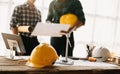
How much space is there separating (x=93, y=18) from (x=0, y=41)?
1930mm

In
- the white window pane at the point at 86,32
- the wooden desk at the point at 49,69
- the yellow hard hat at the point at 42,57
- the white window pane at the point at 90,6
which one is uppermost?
the white window pane at the point at 90,6

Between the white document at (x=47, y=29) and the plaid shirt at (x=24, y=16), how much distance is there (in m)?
1.31

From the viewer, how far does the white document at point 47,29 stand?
2.34 metres

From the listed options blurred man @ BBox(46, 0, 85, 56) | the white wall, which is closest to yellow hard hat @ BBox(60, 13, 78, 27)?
blurred man @ BBox(46, 0, 85, 56)

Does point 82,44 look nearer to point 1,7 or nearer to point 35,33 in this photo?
point 1,7

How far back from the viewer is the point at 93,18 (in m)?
5.34

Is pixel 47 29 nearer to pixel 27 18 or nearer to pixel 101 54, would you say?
pixel 101 54

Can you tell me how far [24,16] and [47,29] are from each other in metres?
1.45

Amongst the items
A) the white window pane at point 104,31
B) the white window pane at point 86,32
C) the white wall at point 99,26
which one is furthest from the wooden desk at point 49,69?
the white window pane at point 104,31

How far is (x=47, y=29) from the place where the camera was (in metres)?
2.39

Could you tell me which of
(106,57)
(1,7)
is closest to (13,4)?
(1,7)

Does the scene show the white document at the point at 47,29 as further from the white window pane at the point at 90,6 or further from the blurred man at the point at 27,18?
the white window pane at the point at 90,6

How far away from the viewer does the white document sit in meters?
2.34

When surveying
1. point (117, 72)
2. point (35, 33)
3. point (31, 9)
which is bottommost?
point (117, 72)
